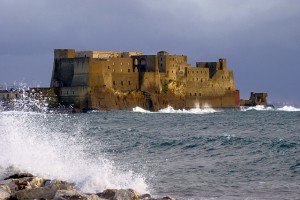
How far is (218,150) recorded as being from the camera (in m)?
26.5

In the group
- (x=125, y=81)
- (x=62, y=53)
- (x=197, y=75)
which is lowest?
(x=125, y=81)

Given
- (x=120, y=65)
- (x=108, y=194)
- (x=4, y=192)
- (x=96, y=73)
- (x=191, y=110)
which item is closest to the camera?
(x=4, y=192)

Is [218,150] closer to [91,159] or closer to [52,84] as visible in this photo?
[91,159]

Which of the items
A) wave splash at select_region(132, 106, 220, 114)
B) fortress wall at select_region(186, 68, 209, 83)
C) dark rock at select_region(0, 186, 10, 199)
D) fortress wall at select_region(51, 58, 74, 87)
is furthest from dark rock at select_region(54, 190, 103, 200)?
fortress wall at select_region(186, 68, 209, 83)

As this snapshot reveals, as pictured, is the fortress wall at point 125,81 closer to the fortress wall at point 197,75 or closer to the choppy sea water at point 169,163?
the fortress wall at point 197,75

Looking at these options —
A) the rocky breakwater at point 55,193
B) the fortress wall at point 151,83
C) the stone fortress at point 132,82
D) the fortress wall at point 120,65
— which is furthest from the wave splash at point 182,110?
the rocky breakwater at point 55,193

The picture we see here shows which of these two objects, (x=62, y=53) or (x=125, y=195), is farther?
(x=62, y=53)

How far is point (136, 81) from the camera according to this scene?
77.3 metres

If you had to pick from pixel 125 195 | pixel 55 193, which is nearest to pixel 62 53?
pixel 125 195

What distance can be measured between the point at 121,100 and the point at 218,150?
4934cm

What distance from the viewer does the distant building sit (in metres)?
72.5

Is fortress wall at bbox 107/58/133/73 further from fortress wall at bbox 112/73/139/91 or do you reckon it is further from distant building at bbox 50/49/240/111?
fortress wall at bbox 112/73/139/91

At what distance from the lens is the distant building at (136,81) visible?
72.5 metres

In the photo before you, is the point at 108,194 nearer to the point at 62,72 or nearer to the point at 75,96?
the point at 75,96
